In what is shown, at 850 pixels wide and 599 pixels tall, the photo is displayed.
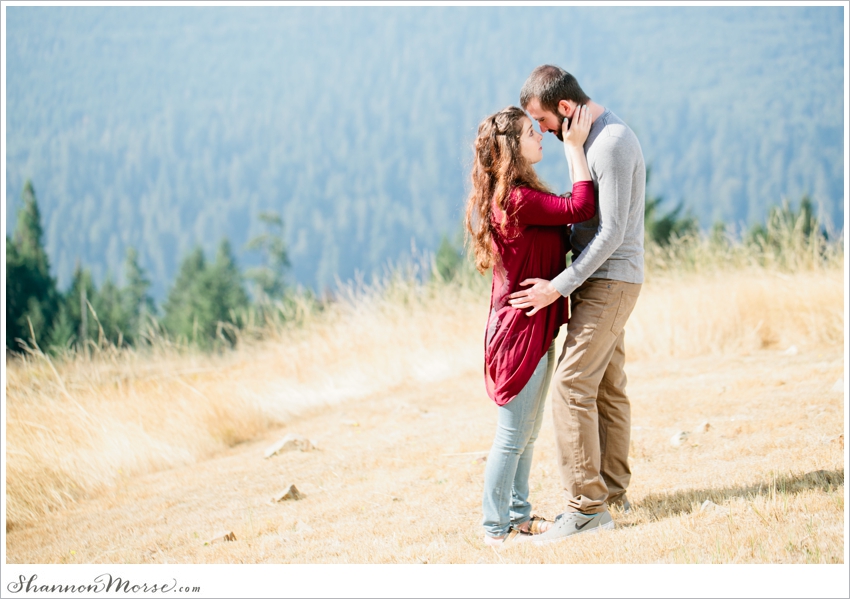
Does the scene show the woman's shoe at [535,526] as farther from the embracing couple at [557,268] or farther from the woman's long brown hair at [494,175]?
the woman's long brown hair at [494,175]

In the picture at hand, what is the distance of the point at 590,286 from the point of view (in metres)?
2.68

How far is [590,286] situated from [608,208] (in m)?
0.30

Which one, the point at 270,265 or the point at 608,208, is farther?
the point at 270,265

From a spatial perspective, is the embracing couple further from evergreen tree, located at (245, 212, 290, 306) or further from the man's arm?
evergreen tree, located at (245, 212, 290, 306)

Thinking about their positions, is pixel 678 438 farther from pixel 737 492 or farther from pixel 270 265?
pixel 270 265

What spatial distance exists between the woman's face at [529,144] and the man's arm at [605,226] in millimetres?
210

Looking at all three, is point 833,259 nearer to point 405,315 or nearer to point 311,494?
point 405,315

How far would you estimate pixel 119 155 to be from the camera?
43188mm

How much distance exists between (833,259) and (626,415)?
551 cm

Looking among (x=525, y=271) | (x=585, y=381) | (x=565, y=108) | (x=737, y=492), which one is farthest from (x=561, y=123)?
(x=737, y=492)

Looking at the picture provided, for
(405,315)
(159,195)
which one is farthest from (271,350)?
(159,195)

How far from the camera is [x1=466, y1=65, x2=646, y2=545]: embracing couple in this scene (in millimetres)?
2557

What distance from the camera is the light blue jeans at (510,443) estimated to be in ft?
8.69

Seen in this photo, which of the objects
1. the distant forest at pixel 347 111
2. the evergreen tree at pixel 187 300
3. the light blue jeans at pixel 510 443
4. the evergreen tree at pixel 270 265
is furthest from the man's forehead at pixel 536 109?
the distant forest at pixel 347 111
